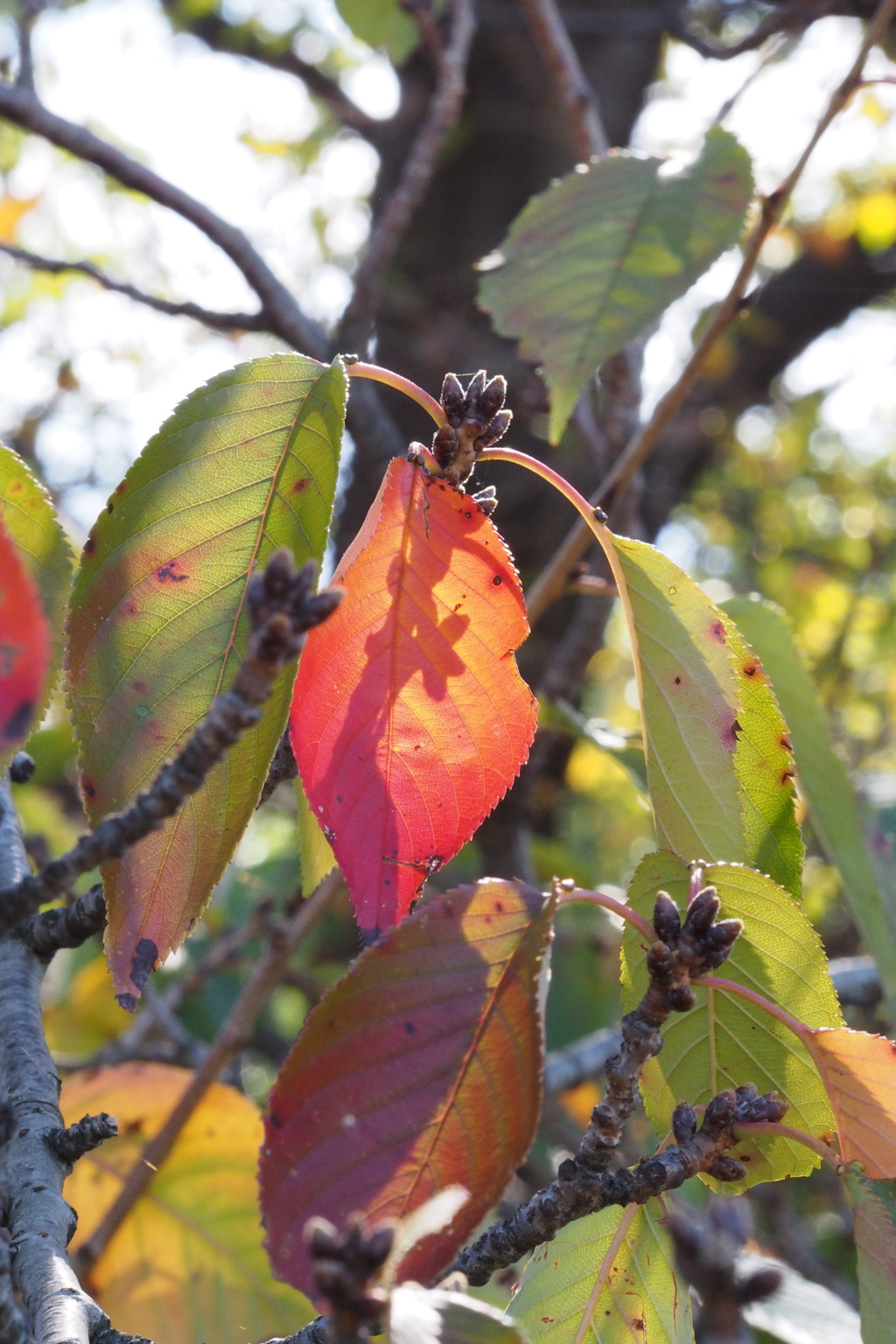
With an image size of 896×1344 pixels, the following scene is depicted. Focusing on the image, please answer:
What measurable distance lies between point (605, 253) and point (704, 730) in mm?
607

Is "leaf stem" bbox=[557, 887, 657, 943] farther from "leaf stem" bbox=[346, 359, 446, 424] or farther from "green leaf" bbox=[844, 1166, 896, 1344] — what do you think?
"leaf stem" bbox=[346, 359, 446, 424]

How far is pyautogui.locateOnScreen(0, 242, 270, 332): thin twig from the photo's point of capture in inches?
62.7

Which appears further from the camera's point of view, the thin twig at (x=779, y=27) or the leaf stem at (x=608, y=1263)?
the thin twig at (x=779, y=27)

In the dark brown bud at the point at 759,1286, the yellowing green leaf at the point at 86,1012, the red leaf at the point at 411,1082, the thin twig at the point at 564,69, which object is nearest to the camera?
the dark brown bud at the point at 759,1286

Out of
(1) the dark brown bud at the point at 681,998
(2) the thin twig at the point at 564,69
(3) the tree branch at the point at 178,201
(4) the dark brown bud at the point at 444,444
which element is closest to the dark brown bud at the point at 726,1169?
(1) the dark brown bud at the point at 681,998

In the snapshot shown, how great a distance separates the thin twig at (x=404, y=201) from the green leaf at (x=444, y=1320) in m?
1.43

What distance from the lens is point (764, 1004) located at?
66 centimetres

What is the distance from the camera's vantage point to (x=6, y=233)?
3.56 meters

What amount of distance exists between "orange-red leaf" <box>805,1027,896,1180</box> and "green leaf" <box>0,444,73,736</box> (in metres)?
0.52

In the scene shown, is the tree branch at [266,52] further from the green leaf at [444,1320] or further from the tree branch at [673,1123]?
the green leaf at [444,1320]

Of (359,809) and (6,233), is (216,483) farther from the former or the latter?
(6,233)

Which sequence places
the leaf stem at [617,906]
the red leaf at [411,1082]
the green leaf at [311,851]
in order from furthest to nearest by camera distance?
1. the green leaf at [311,851]
2. the leaf stem at [617,906]
3. the red leaf at [411,1082]

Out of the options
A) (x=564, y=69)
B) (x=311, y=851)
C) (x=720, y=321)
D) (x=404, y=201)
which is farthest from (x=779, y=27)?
(x=311, y=851)

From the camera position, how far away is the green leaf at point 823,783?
1121 millimetres
